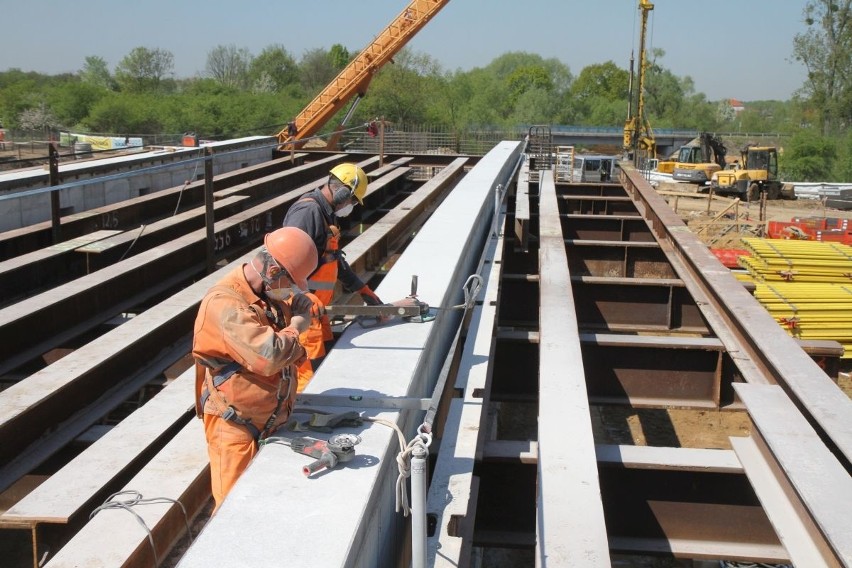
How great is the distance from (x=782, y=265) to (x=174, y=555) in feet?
44.8

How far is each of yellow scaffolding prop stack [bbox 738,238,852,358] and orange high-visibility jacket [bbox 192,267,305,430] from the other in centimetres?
979

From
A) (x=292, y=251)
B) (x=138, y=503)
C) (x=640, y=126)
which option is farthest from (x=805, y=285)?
(x=640, y=126)

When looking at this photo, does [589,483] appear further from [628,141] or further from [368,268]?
[628,141]

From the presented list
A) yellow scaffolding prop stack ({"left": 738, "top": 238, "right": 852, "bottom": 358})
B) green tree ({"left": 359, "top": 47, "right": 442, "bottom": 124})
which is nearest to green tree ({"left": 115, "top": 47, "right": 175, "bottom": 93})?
green tree ({"left": 359, "top": 47, "right": 442, "bottom": 124})

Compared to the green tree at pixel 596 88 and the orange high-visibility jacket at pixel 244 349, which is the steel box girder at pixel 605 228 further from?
the green tree at pixel 596 88

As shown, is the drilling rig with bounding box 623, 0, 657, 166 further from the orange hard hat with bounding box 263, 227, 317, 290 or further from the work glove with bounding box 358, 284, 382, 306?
the orange hard hat with bounding box 263, 227, 317, 290

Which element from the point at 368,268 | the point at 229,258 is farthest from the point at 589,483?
the point at 229,258

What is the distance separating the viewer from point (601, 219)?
11.3 m

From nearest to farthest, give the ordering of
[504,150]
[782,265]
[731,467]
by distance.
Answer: [731,467], [782,265], [504,150]

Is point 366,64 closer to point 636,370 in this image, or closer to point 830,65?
point 636,370

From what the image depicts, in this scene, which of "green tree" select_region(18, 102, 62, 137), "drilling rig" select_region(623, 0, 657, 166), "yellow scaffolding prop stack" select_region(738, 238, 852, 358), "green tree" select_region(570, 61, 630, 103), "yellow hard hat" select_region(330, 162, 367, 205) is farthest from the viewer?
"green tree" select_region(570, 61, 630, 103)

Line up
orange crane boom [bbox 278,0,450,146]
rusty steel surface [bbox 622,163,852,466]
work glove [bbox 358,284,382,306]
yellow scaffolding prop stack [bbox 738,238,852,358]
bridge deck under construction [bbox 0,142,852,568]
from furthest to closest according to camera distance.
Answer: orange crane boom [bbox 278,0,450,146], yellow scaffolding prop stack [bbox 738,238,852,358], work glove [bbox 358,284,382,306], rusty steel surface [bbox 622,163,852,466], bridge deck under construction [bbox 0,142,852,568]

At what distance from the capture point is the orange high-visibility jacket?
3141 mm

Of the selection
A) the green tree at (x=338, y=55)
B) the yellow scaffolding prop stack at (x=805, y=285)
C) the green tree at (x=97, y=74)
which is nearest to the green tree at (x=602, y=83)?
the green tree at (x=338, y=55)
